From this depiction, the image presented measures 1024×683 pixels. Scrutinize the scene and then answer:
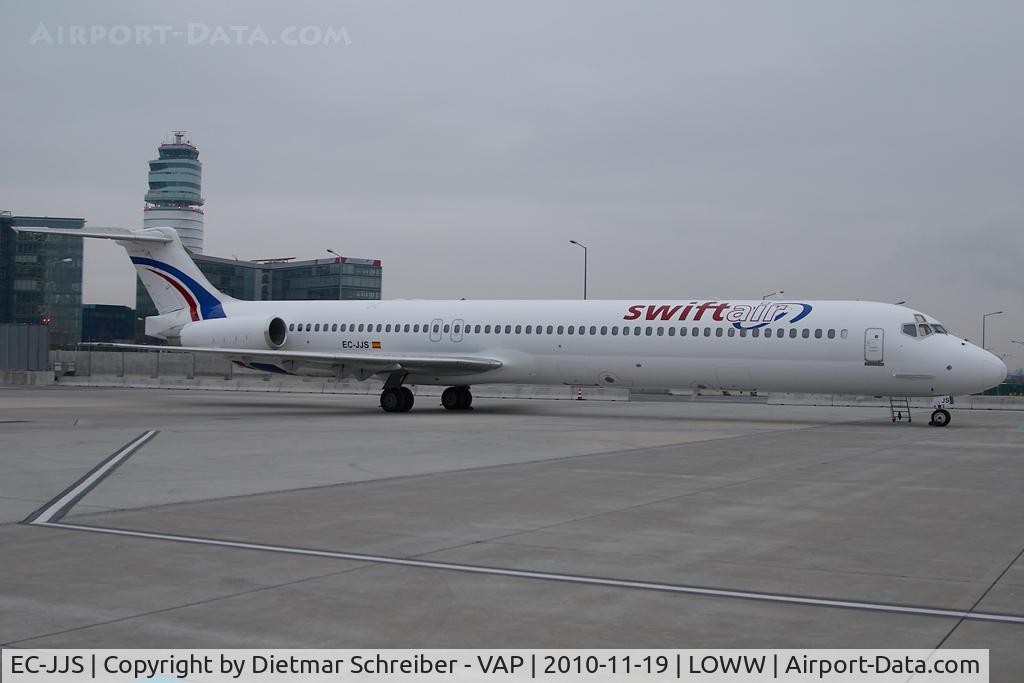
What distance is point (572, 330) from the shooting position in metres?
27.2

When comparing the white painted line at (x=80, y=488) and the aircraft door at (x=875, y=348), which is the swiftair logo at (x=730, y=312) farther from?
the white painted line at (x=80, y=488)

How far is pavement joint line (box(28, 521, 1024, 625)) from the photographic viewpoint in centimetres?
593

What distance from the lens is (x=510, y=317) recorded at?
28406 millimetres

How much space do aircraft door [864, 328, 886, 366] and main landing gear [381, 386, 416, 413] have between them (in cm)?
1253

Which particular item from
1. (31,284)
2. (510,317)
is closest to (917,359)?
(510,317)

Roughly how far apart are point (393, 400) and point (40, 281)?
111371 millimetres

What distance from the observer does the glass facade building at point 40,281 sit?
400 ft

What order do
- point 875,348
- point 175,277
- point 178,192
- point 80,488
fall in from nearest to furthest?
point 80,488 → point 875,348 → point 175,277 → point 178,192

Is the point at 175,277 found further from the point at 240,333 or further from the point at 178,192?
the point at 178,192

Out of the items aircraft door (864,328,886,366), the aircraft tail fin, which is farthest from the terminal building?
aircraft door (864,328,886,366)

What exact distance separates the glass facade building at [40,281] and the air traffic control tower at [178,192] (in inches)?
1956

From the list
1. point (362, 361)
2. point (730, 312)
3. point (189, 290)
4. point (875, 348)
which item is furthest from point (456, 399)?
point (875, 348)

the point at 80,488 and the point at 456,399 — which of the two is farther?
the point at 456,399
